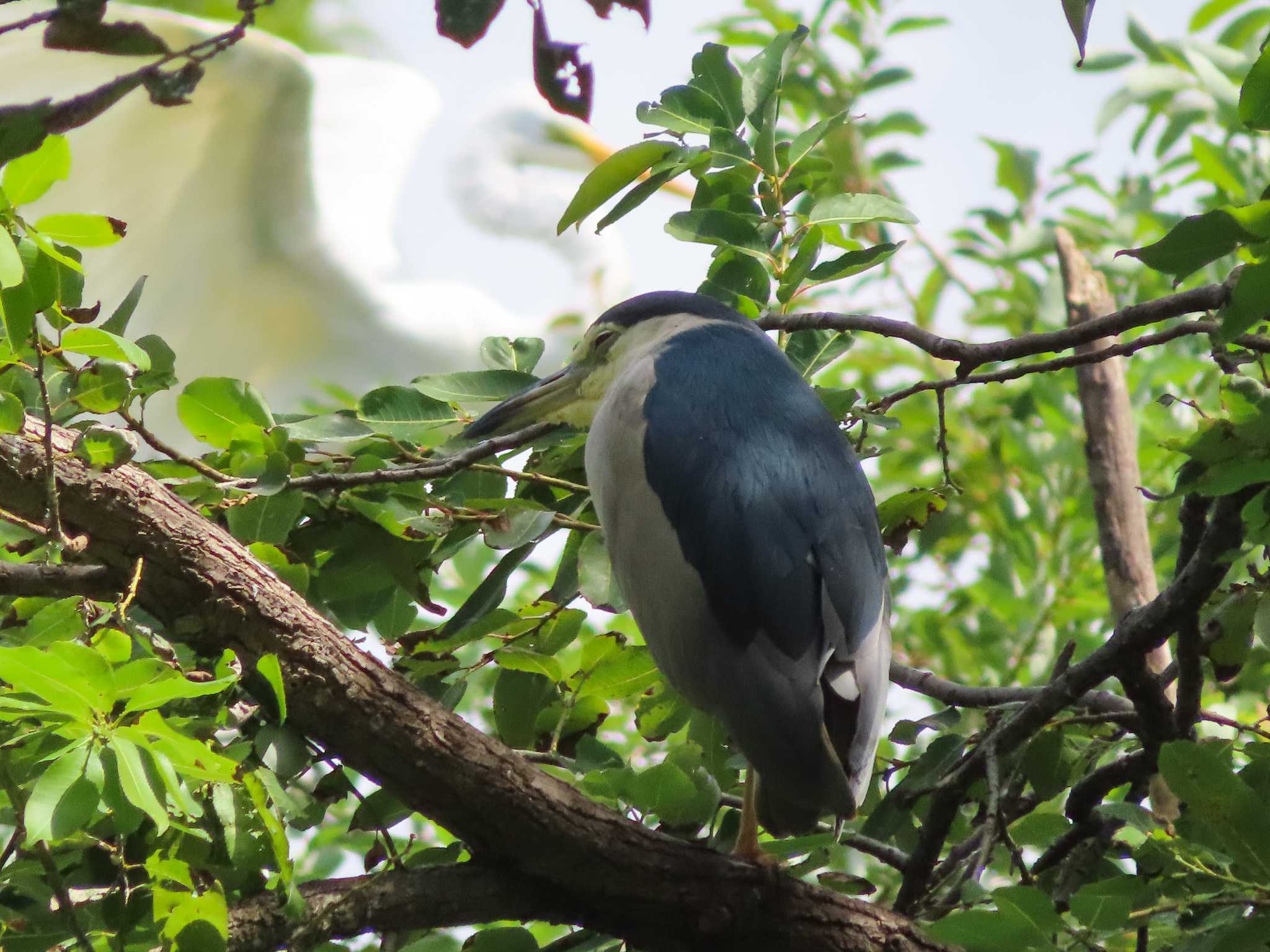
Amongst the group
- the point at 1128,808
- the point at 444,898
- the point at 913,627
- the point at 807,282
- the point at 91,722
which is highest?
the point at 807,282

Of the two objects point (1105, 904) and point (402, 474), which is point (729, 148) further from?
point (1105, 904)

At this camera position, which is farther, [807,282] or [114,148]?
[114,148]

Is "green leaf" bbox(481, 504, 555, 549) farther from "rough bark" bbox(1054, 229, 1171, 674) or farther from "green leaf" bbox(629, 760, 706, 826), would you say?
"rough bark" bbox(1054, 229, 1171, 674)

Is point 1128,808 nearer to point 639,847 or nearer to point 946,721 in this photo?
point 946,721

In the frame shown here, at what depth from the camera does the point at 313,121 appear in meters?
5.93

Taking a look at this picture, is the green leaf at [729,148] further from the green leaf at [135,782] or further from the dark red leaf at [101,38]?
the green leaf at [135,782]

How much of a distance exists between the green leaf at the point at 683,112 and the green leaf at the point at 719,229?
0.12m

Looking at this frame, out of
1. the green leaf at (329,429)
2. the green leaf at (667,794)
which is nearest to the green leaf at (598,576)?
the green leaf at (667,794)

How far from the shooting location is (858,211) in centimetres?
191

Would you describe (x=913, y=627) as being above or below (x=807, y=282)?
below

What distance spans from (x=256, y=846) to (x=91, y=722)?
0.95 ft

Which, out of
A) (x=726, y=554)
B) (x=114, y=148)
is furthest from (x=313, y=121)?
(x=726, y=554)

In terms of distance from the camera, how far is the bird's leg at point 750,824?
5.53ft

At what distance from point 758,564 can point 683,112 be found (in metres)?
0.73
